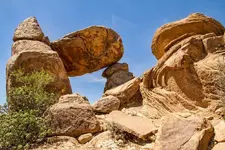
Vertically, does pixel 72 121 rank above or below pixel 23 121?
below

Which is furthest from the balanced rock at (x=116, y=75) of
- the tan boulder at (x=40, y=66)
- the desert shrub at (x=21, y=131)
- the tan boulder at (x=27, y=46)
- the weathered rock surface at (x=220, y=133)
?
the weathered rock surface at (x=220, y=133)

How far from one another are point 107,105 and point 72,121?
255 cm

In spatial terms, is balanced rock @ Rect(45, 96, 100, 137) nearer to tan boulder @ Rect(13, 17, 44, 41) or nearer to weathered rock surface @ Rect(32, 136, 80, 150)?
weathered rock surface @ Rect(32, 136, 80, 150)

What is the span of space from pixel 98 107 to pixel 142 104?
2.12 m

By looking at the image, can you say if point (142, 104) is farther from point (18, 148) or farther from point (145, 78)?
point (18, 148)

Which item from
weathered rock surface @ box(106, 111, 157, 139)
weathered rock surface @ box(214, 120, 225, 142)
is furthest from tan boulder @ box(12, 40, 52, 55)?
weathered rock surface @ box(214, 120, 225, 142)

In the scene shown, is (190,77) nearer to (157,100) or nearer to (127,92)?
(157,100)

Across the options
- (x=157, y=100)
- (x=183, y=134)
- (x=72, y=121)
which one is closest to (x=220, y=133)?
(x=183, y=134)

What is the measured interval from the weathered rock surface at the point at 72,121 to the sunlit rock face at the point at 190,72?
2957mm

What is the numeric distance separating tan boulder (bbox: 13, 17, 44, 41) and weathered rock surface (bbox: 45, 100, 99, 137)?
25.7 feet

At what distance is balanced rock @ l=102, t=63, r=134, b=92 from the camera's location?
15.9 m

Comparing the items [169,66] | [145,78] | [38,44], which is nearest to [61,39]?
[38,44]

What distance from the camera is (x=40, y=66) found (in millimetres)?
12328

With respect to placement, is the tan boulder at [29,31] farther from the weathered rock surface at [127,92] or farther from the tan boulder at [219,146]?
the tan boulder at [219,146]
